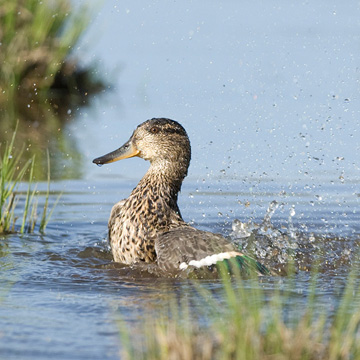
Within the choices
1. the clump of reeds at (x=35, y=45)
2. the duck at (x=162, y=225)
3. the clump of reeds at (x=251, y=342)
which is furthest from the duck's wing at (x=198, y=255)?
the clump of reeds at (x=35, y=45)

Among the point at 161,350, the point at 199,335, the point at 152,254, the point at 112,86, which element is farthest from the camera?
the point at 112,86

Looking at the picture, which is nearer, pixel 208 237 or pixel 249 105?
pixel 208 237

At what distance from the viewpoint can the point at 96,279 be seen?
5.51 m

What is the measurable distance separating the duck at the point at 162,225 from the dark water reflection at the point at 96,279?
12cm

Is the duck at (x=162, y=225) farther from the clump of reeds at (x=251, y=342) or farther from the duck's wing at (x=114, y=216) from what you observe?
the clump of reeds at (x=251, y=342)

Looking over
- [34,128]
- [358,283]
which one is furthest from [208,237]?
[34,128]

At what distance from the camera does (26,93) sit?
40.3 feet

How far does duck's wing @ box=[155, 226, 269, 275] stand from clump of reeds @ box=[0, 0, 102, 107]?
272 inches

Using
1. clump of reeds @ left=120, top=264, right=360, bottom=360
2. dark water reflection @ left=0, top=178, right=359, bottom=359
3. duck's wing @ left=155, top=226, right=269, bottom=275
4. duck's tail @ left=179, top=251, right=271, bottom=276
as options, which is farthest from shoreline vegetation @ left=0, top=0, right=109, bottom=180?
clump of reeds @ left=120, top=264, right=360, bottom=360

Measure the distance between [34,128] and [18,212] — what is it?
3332 millimetres

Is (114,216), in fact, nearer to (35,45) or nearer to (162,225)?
(162,225)

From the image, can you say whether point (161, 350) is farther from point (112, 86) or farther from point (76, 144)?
point (112, 86)

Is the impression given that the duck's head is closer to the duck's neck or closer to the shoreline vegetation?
the duck's neck

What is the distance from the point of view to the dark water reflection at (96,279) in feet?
13.6
